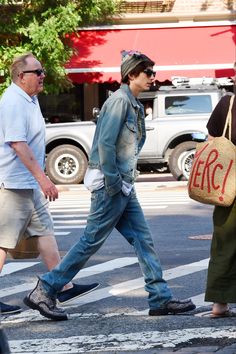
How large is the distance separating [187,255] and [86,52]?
15.9m

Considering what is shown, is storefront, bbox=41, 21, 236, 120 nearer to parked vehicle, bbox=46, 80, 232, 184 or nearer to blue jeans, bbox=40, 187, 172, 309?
parked vehicle, bbox=46, 80, 232, 184

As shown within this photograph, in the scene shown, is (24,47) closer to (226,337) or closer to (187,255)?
(187,255)

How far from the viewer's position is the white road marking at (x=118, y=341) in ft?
21.1

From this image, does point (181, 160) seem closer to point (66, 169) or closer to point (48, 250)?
Result: point (66, 169)

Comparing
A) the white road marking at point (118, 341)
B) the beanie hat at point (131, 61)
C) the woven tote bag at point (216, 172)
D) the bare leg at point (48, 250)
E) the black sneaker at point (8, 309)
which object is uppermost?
the beanie hat at point (131, 61)

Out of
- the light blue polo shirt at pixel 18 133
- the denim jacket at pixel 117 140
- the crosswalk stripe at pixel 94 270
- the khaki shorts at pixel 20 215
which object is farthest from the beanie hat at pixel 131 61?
the crosswalk stripe at pixel 94 270

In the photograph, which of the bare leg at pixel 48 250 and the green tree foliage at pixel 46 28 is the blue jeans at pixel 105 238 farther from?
the green tree foliage at pixel 46 28

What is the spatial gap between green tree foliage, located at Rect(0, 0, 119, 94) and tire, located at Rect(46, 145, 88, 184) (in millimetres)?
2276

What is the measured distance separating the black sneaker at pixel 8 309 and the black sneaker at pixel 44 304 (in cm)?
33

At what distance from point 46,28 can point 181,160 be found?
435 centimetres

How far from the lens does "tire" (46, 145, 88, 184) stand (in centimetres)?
2228

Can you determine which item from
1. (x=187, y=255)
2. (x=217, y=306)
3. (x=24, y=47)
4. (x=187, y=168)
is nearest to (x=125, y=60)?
(x=217, y=306)

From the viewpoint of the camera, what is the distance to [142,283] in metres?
9.00

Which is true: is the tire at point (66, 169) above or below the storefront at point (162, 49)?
below
